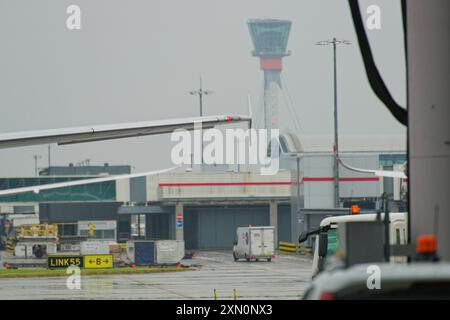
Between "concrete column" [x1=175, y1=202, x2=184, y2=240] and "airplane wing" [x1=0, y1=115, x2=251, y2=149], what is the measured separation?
62638 mm

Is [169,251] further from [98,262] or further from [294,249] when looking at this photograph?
[294,249]

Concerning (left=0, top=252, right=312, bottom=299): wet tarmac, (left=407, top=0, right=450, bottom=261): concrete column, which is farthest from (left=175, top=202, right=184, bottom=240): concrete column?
(left=407, top=0, right=450, bottom=261): concrete column

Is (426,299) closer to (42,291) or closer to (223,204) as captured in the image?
(42,291)

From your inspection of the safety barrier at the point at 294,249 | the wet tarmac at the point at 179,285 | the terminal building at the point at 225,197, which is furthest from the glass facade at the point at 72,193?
the wet tarmac at the point at 179,285

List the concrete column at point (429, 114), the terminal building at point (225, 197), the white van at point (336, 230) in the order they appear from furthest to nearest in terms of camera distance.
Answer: the terminal building at point (225, 197), the white van at point (336, 230), the concrete column at point (429, 114)

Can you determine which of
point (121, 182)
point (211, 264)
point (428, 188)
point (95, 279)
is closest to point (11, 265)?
point (211, 264)

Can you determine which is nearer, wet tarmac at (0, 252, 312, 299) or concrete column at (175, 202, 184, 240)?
wet tarmac at (0, 252, 312, 299)

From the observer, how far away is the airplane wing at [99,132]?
24484 millimetres

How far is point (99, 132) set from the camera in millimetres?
24734

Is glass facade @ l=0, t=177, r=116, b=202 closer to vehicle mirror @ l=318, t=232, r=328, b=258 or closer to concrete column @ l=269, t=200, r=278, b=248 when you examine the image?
concrete column @ l=269, t=200, r=278, b=248

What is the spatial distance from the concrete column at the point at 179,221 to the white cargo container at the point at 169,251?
23.9 m

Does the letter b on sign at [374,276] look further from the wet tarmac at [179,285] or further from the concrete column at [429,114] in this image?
the wet tarmac at [179,285]

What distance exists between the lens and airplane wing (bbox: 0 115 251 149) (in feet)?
80.3
